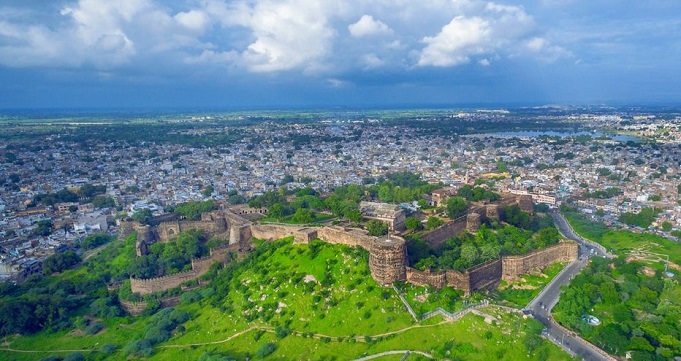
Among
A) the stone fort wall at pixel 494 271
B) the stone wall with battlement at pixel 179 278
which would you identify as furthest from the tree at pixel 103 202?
the stone fort wall at pixel 494 271

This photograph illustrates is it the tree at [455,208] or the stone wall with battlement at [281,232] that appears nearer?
the stone wall with battlement at [281,232]

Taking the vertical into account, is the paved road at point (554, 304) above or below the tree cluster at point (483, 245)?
below

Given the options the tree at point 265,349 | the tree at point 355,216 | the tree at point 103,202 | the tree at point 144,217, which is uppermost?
the tree at point 355,216

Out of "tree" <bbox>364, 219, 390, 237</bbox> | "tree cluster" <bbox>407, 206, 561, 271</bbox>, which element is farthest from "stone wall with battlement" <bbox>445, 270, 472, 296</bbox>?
"tree" <bbox>364, 219, 390, 237</bbox>

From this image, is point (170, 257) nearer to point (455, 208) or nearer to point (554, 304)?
point (455, 208)

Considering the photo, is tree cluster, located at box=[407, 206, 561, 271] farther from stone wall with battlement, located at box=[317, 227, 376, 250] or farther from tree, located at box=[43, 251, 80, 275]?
tree, located at box=[43, 251, 80, 275]

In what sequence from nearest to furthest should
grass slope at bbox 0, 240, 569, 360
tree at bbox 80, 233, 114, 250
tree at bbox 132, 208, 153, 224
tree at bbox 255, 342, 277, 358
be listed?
grass slope at bbox 0, 240, 569, 360
tree at bbox 255, 342, 277, 358
tree at bbox 132, 208, 153, 224
tree at bbox 80, 233, 114, 250

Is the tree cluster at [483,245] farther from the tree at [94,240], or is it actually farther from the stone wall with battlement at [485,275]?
the tree at [94,240]
